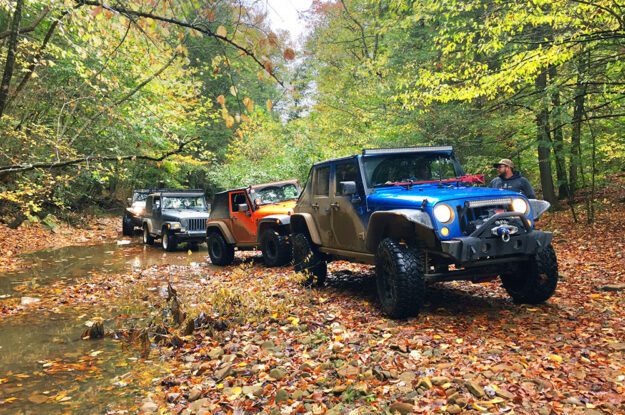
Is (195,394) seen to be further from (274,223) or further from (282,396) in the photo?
(274,223)

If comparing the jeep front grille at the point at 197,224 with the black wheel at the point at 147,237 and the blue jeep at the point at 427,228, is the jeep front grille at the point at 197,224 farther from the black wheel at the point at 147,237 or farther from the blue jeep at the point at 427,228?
the blue jeep at the point at 427,228

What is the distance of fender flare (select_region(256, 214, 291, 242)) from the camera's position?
31.5 ft

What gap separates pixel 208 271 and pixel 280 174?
9.62 metres

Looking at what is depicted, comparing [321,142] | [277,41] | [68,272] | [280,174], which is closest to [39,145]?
[68,272]

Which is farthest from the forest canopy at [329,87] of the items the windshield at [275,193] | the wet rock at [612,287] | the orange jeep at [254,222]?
the wet rock at [612,287]

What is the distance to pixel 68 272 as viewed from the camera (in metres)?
10.9

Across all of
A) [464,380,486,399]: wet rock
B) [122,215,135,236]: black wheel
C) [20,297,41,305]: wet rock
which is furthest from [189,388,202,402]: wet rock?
[122,215,135,236]: black wheel

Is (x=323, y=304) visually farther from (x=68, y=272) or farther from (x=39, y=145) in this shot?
(x=39, y=145)

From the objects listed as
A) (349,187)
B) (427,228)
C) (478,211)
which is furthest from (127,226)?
(478,211)

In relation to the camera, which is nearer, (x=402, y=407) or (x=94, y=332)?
(x=402, y=407)

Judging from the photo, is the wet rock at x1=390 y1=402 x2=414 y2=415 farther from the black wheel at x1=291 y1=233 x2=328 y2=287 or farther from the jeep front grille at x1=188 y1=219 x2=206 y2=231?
the jeep front grille at x1=188 y1=219 x2=206 y2=231

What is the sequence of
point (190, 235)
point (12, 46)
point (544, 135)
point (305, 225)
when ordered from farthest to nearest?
point (190, 235) < point (544, 135) < point (305, 225) < point (12, 46)

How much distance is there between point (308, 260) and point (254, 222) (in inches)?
141

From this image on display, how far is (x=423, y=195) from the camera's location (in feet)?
18.1
